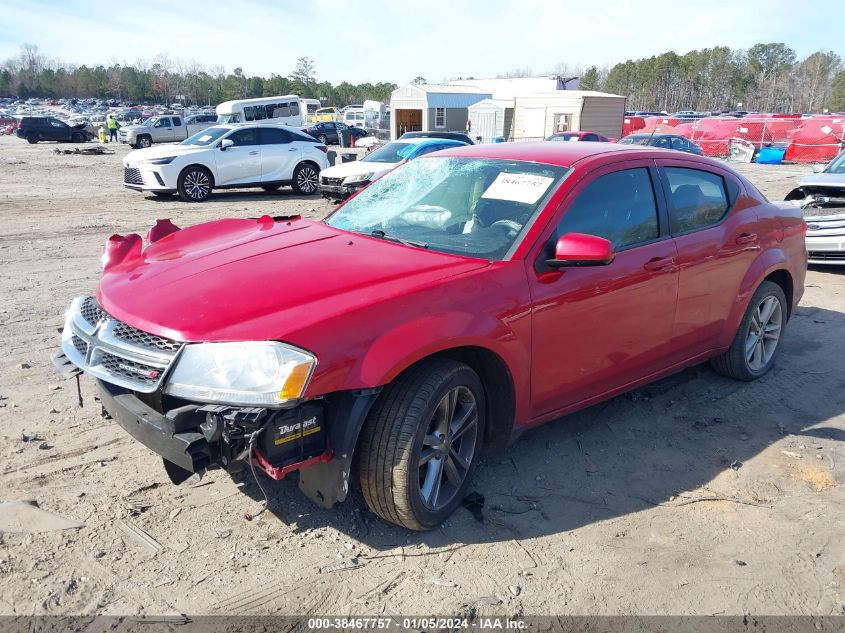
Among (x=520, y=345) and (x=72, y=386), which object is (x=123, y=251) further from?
(x=520, y=345)

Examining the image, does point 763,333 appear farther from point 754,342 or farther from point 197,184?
point 197,184

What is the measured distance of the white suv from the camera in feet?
47.5

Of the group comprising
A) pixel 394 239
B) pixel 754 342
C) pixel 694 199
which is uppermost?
pixel 694 199

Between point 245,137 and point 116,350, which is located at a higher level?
point 245,137

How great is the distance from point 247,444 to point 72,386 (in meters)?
2.62

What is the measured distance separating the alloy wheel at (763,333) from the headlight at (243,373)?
3674 millimetres

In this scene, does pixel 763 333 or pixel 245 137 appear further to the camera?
pixel 245 137

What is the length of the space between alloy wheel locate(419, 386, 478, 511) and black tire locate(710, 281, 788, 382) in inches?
100

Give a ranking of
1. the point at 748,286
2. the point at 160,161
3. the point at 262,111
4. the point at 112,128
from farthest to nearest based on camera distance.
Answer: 1. the point at 112,128
2. the point at 262,111
3. the point at 160,161
4. the point at 748,286

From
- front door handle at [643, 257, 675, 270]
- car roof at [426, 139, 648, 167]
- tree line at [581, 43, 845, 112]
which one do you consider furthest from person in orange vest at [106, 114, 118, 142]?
tree line at [581, 43, 845, 112]

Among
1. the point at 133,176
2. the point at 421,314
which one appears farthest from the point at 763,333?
the point at 133,176

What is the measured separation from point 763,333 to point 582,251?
2.65 m

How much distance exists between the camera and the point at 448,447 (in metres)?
3.14

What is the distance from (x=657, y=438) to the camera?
415 cm
